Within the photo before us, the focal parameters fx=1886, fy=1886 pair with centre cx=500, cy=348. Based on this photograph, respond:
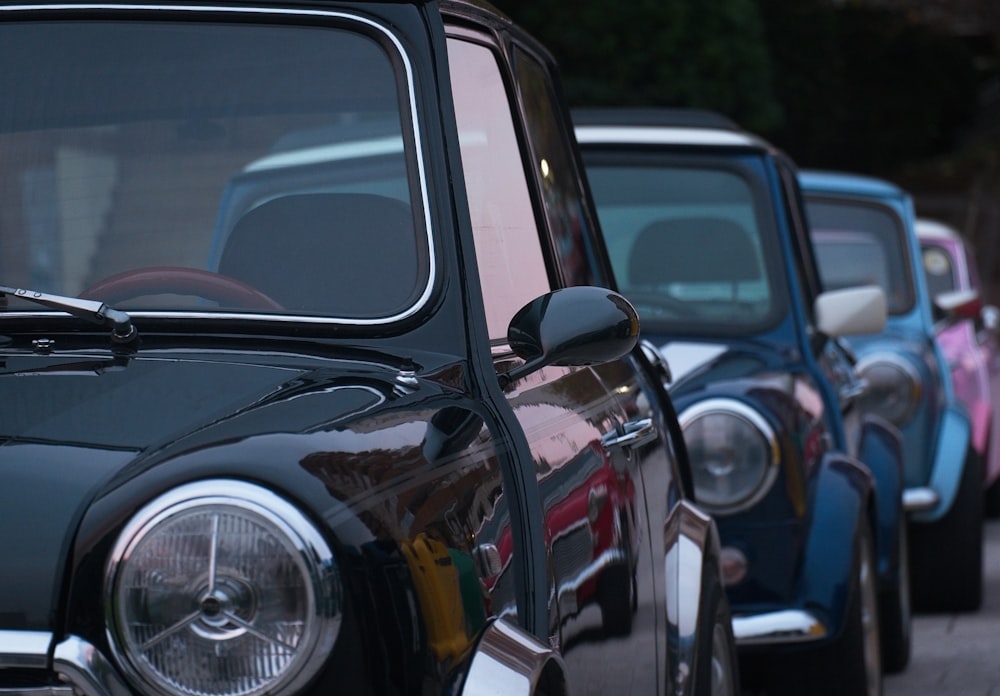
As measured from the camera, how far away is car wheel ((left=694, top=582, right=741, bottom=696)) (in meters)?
3.80

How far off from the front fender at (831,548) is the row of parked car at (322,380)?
0.38 feet

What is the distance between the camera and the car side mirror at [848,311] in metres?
6.22

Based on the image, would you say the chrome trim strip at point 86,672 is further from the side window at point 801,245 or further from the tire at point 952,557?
the tire at point 952,557

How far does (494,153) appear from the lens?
341 centimetres

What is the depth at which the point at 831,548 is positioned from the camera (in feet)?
17.4

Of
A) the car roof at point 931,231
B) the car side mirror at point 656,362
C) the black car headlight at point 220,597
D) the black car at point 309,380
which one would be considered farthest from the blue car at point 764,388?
the car roof at point 931,231

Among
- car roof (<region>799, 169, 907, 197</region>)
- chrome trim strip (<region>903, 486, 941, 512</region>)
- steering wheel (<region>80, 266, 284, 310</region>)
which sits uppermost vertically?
car roof (<region>799, 169, 907, 197</region>)

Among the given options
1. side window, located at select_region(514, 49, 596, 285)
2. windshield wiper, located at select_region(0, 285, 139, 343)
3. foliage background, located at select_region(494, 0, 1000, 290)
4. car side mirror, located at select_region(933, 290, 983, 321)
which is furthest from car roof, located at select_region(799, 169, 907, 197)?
foliage background, located at select_region(494, 0, 1000, 290)

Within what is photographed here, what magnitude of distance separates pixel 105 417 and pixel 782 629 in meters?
3.18

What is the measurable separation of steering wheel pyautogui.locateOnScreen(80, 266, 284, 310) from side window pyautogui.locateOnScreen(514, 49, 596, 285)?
3.03 feet

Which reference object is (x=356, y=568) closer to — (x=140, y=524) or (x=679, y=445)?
(x=140, y=524)

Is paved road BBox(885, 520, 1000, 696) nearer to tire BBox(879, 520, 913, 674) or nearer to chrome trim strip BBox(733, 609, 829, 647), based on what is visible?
tire BBox(879, 520, 913, 674)

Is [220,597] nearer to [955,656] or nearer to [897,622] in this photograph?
[897,622]

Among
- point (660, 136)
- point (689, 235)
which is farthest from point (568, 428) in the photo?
point (660, 136)
